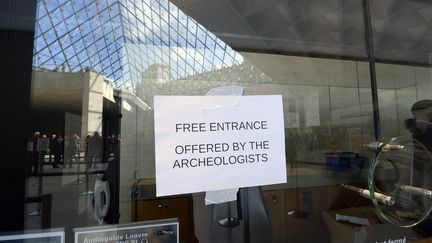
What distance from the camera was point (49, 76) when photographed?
3.51ft

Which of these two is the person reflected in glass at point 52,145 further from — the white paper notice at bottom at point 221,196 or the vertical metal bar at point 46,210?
the white paper notice at bottom at point 221,196

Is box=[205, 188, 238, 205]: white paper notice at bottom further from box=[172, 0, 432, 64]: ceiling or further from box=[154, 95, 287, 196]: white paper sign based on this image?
box=[172, 0, 432, 64]: ceiling

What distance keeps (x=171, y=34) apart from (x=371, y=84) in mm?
1490

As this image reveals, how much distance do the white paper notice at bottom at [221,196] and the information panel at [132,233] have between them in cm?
19

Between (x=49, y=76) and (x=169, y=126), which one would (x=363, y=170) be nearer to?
(x=169, y=126)

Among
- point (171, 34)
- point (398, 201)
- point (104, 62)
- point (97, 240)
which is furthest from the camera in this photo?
point (171, 34)

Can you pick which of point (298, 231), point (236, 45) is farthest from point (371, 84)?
point (298, 231)

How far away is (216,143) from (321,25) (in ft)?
4.58

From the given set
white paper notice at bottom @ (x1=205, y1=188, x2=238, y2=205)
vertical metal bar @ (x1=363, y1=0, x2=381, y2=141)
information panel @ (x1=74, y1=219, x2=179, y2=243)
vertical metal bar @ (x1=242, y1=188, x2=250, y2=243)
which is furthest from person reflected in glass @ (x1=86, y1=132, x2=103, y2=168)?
vertical metal bar @ (x1=363, y1=0, x2=381, y2=141)

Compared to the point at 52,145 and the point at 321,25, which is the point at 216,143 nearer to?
the point at 52,145

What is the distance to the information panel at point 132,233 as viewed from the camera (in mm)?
1042

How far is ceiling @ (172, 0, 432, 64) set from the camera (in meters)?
1.75

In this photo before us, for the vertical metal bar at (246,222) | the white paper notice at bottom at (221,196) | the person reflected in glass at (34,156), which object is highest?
the person reflected in glass at (34,156)

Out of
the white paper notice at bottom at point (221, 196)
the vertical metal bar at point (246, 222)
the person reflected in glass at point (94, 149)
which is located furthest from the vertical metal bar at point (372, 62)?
the person reflected in glass at point (94, 149)
